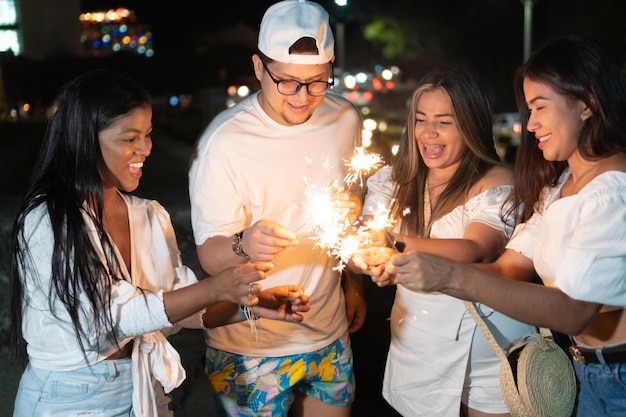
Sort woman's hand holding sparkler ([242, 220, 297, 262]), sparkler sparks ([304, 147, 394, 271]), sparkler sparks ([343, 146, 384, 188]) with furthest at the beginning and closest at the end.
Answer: sparkler sparks ([343, 146, 384, 188]) < sparkler sparks ([304, 147, 394, 271]) < woman's hand holding sparkler ([242, 220, 297, 262])

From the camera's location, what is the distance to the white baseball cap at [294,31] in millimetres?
3906

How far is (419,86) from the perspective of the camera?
161 inches

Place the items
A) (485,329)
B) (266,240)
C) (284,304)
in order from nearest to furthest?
(266,240) < (485,329) < (284,304)

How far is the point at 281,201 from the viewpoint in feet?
13.2

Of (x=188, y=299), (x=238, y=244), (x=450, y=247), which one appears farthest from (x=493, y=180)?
(x=188, y=299)

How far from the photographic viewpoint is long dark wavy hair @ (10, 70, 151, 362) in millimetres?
3213

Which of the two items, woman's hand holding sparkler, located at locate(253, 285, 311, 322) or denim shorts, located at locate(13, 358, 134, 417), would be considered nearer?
denim shorts, located at locate(13, 358, 134, 417)

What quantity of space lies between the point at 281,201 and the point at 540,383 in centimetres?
160

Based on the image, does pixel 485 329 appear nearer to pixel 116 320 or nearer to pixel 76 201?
pixel 116 320

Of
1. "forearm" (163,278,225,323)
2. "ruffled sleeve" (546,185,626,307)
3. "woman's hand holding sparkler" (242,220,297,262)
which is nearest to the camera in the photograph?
"ruffled sleeve" (546,185,626,307)

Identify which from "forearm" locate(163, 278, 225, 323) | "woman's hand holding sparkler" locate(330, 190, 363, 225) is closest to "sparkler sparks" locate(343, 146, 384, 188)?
"woman's hand holding sparkler" locate(330, 190, 363, 225)

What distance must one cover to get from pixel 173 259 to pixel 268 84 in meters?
1.06

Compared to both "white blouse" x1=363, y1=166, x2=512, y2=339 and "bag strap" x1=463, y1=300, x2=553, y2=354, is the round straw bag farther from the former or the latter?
"white blouse" x1=363, y1=166, x2=512, y2=339

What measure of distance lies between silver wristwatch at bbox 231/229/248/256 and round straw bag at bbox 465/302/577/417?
137 centimetres
